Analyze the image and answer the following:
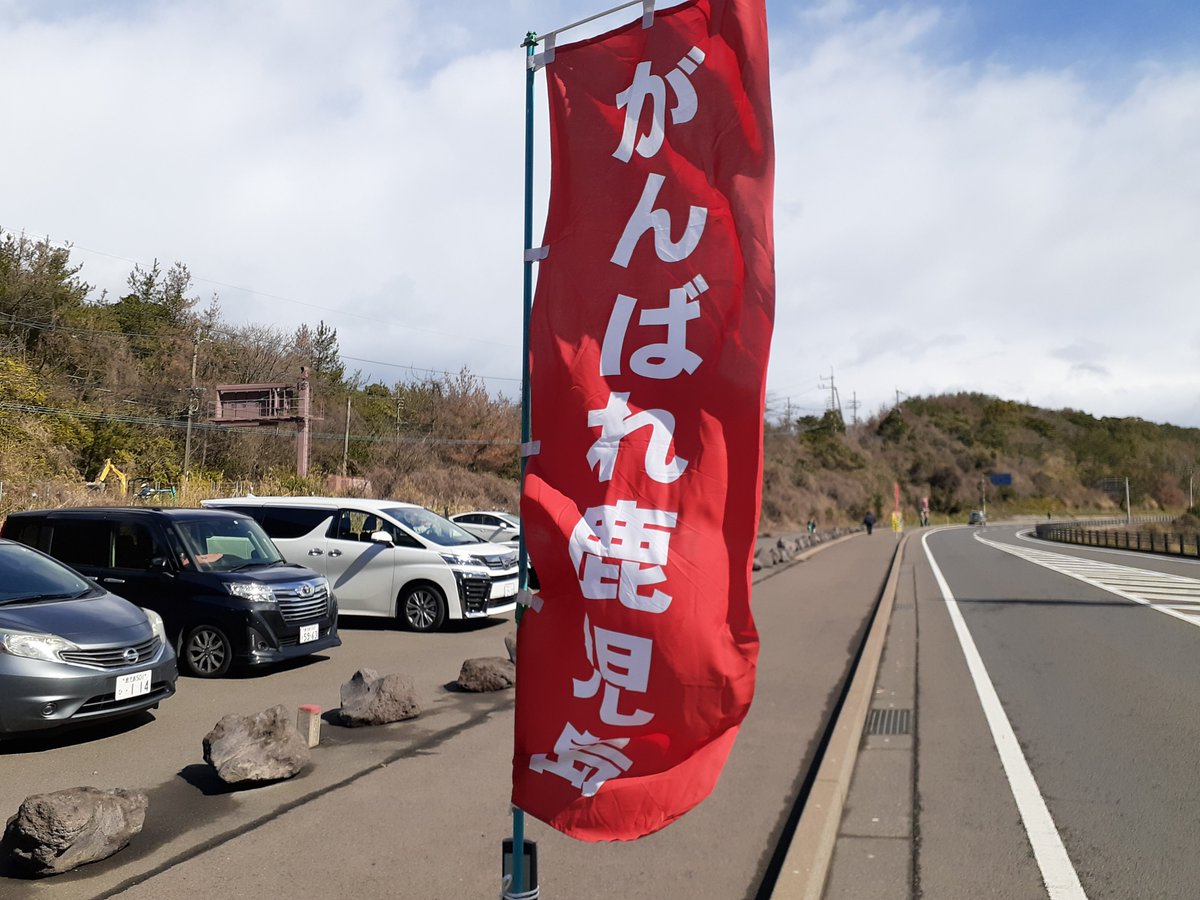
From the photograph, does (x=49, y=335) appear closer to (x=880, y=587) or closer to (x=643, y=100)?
(x=880, y=587)

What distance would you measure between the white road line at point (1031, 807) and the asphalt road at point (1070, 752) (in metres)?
0.03

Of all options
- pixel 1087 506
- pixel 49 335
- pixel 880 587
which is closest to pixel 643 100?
pixel 880 587

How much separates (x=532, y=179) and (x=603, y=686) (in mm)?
1790

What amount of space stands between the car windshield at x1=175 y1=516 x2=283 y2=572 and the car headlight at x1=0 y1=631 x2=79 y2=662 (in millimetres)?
2908

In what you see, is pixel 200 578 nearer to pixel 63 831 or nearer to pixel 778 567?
pixel 63 831

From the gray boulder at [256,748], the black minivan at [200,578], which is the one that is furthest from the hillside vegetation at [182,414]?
the gray boulder at [256,748]

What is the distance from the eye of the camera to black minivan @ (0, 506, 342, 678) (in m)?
8.84

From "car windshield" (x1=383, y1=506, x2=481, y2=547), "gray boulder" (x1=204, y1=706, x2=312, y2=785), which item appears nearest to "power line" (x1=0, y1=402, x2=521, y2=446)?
"car windshield" (x1=383, y1=506, x2=481, y2=547)

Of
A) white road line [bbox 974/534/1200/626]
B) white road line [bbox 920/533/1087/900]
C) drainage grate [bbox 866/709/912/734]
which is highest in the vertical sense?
white road line [bbox 974/534/1200/626]

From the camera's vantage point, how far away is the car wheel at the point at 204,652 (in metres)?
8.91

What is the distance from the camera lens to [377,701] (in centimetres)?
708

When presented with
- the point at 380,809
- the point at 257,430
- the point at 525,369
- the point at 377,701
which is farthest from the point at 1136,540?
the point at 525,369

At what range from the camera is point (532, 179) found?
3.20 m

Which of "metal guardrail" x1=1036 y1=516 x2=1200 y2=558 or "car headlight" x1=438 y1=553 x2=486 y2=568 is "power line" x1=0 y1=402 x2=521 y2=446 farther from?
"metal guardrail" x1=1036 y1=516 x2=1200 y2=558
